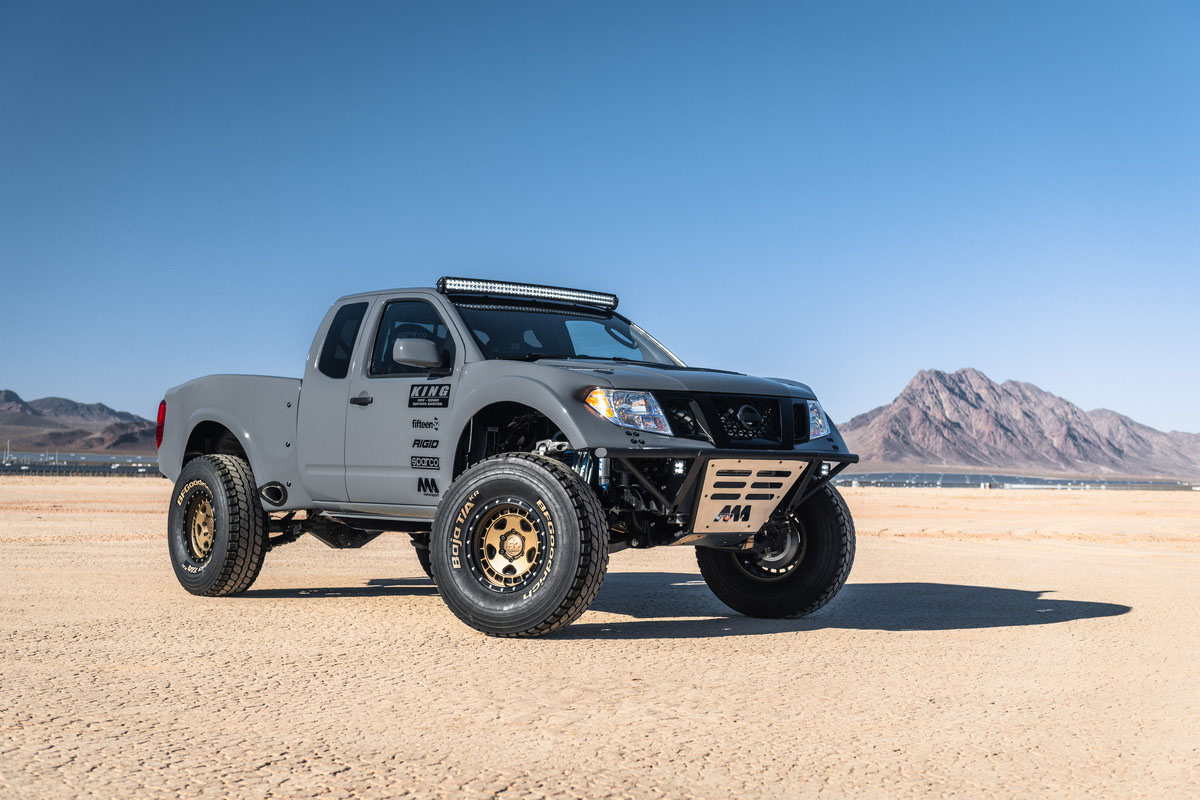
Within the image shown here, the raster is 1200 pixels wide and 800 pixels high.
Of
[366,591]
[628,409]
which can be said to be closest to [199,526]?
[366,591]

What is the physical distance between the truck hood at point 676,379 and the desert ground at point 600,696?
1.50 m

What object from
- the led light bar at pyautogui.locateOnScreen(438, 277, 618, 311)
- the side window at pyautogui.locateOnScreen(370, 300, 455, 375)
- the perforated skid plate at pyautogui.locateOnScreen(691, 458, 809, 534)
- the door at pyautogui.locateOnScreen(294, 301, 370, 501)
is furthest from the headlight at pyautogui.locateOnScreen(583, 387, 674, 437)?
the door at pyautogui.locateOnScreen(294, 301, 370, 501)

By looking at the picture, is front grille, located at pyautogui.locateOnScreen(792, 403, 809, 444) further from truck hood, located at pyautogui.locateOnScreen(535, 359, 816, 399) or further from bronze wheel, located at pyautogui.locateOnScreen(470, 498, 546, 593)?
bronze wheel, located at pyautogui.locateOnScreen(470, 498, 546, 593)

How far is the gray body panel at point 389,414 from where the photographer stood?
6.41 meters

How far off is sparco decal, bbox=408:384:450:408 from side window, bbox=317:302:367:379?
900 mm

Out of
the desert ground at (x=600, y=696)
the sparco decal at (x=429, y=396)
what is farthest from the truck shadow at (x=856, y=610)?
the sparco decal at (x=429, y=396)

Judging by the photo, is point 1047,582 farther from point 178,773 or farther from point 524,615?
point 178,773

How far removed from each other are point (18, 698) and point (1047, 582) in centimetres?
885

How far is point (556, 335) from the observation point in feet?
26.2

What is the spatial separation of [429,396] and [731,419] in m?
1.98

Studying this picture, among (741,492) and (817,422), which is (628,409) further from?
(817,422)

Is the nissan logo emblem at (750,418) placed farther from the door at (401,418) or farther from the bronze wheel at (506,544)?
the door at (401,418)

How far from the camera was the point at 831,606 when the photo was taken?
28.2ft

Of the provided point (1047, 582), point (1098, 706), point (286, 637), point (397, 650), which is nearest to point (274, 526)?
point (286, 637)
